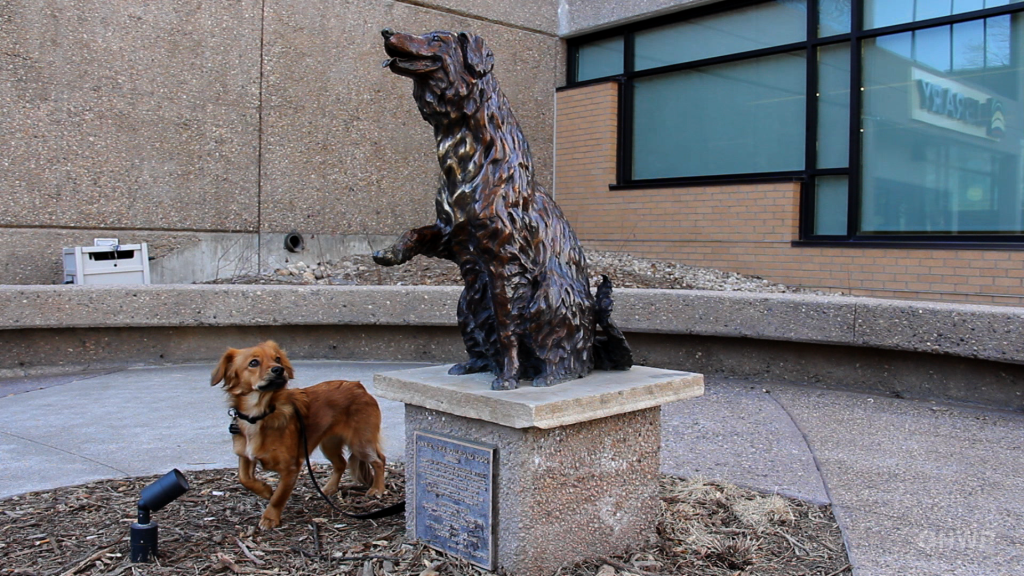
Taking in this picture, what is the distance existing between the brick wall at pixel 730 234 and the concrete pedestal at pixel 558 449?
246 inches

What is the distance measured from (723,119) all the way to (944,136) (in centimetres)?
269

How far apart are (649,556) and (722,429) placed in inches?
91.7

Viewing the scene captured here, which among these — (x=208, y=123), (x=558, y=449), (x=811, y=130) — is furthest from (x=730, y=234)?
(x=558, y=449)

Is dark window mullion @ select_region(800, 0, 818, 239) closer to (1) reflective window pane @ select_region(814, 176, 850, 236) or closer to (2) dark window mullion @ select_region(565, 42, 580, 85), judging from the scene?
(1) reflective window pane @ select_region(814, 176, 850, 236)

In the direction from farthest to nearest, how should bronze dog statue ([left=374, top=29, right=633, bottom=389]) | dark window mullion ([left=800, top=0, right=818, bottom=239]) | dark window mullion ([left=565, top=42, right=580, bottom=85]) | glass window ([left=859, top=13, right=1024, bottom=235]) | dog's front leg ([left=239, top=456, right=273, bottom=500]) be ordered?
1. dark window mullion ([left=565, top=42, right=580, bottom=85])
2. dark window mullion ([left=800, top=0, right=818, bottom=239])
3. glass window ([left=859, top=13, right=1024, bottom=235])
4. dog's front leg ([left=239, top=456, right=273, bottom=500])
5. bronze dog statue ([left=374, top=29, right=633, bottom=389])

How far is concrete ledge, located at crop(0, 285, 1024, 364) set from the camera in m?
6.01

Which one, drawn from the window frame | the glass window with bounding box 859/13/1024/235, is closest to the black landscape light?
the window frame

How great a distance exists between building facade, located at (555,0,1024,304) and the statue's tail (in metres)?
6.29

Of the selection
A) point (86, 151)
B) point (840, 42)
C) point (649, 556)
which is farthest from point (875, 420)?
point (86, 151)

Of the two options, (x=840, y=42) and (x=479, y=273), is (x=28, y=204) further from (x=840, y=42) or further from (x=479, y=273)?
(x=840, y=42)

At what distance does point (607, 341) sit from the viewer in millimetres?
3646

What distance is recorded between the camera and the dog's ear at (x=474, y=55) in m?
3.05

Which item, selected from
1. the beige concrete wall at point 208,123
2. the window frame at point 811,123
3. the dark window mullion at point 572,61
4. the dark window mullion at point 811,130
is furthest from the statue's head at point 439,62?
the dark window mullion at point 572,61

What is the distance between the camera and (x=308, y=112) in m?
9.93
